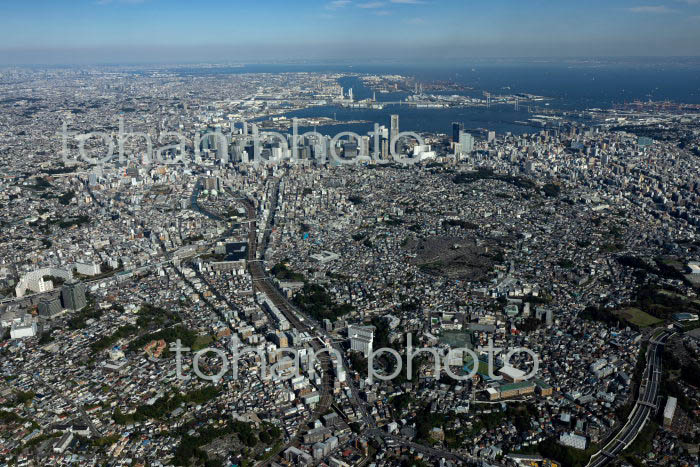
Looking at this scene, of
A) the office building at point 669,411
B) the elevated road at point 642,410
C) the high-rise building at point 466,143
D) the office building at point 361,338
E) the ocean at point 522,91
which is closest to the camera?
the elevated road at point 642,410

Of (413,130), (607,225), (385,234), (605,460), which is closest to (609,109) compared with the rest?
(413,130)

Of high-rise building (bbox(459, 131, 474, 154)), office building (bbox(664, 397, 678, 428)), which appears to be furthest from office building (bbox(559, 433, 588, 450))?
high-rise building (bbox(459, 131, 474, 154))

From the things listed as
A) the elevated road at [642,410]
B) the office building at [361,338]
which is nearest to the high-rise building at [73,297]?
the office building at [361,338]

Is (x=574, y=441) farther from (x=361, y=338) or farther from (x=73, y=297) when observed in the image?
(x=73, y=297)

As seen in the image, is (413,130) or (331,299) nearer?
(331,299)

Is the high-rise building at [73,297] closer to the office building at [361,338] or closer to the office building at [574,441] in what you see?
the office building at [361,338]

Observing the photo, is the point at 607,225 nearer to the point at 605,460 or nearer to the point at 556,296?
the point at 556,296

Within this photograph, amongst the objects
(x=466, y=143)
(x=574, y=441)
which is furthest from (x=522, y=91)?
(x=574, y=441)

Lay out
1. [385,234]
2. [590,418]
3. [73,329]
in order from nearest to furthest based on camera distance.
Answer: [590,418], [73,329], [385,234]

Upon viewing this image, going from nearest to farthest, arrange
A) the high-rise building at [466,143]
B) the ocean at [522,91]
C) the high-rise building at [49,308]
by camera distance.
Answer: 1. the high-rise building at [49,308]
2. the high-rise building at [466,143]
3. the ocean at [522,91]
